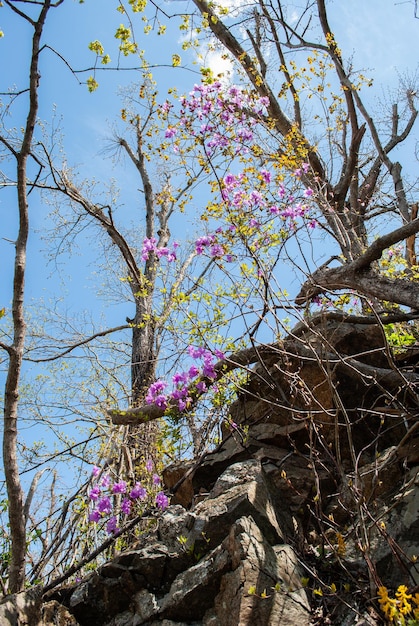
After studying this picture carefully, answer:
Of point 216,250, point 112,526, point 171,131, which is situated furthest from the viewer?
point 171,131

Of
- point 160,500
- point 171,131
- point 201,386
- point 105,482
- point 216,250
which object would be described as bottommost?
point 160,500

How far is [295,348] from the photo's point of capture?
462cm

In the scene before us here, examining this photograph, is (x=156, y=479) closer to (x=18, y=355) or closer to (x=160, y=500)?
(x=160, y=500)

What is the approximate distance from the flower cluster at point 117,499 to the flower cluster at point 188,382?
0.76 meters

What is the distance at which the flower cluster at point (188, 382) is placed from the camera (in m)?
4.45

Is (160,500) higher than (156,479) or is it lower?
lower

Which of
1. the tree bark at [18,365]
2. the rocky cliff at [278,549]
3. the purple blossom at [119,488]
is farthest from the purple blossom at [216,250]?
the purple blossom at [119,488]

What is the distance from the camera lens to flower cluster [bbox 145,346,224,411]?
4445 millimetres

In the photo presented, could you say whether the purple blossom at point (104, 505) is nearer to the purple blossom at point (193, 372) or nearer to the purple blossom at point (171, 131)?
the purple blossom at point (193, 372)

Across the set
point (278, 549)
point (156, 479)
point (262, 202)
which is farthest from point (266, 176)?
point (278, 549)

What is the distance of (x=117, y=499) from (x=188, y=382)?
4.62ft

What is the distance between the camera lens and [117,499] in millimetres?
4859

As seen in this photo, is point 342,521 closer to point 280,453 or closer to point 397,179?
point 280,453

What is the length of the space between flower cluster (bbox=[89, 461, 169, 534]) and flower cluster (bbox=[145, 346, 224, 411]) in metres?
0.76
